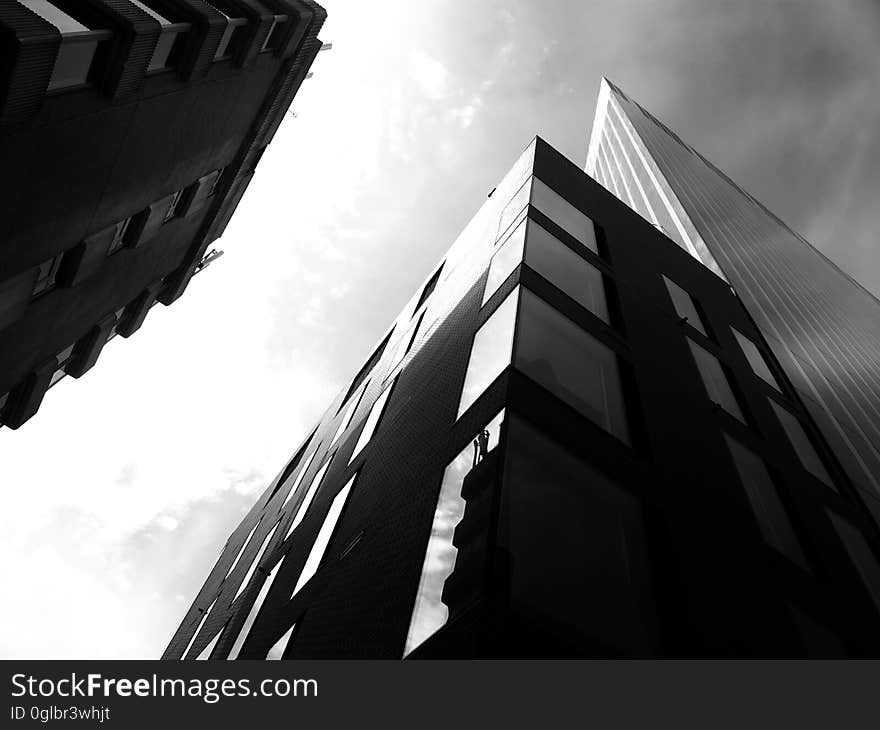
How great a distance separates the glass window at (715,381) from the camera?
45.8ft

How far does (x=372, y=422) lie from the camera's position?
15508 mm

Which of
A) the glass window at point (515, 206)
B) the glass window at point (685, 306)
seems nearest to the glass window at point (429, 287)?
the glass window at point (515, 206)

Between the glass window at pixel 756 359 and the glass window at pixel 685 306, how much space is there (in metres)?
1.97

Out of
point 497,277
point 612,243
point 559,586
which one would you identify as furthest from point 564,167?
point 559,586

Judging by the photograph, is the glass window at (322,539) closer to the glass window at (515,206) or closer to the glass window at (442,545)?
the glass window at (442,545)

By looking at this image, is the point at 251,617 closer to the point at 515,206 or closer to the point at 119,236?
the point at 119,236

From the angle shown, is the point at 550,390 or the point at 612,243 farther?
the point at 612,243

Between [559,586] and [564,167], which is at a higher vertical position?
[564,167]

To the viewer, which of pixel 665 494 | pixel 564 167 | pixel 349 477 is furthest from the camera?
pixel 564 167

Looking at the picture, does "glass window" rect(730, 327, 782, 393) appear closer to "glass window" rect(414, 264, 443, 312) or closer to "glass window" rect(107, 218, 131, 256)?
"glass window" rect(414, 264, 443, 312)

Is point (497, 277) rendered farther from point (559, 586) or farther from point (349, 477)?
point (559, 586)

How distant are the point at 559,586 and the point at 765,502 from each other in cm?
741

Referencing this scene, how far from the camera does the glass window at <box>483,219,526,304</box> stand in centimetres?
1228
